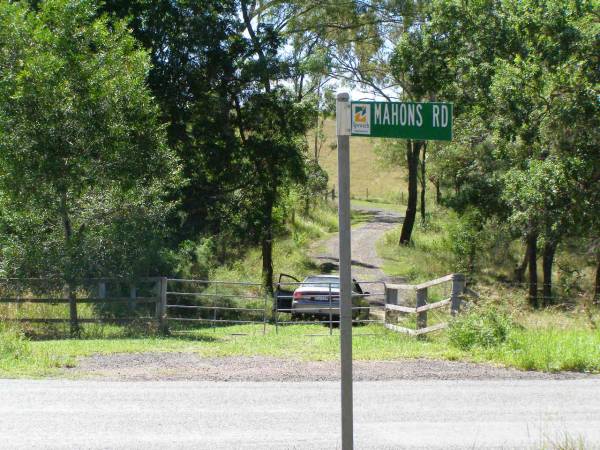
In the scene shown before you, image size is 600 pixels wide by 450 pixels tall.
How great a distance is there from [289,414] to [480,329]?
19.3ft

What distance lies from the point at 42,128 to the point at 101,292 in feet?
13.0

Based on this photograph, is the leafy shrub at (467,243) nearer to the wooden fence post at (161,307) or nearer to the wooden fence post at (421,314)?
the wooden fence post at (421,314)

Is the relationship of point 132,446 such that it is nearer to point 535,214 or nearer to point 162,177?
point 162,177

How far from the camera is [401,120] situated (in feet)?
15.6

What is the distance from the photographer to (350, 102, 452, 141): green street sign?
15.4 ft

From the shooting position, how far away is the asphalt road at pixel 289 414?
7.50 m

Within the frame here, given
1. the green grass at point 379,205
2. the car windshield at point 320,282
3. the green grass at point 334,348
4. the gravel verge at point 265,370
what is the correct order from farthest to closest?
the green grass at point 379,205 < the car windshield at point 320,282 < the green grass at point 334,348 < the gravel verge at point 265,370

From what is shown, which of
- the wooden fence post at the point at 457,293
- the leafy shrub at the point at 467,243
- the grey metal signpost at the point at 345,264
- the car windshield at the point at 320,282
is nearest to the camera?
the grey metal signpost at the point at 345,264

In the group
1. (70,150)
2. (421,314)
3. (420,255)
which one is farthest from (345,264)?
(420,255)

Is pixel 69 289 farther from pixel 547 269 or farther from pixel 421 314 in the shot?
pixel 547 269

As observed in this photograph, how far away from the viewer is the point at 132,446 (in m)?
7.24

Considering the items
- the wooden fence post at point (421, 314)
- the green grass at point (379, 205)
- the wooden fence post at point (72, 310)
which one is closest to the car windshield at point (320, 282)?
the wooden fence post at point (421, 314)

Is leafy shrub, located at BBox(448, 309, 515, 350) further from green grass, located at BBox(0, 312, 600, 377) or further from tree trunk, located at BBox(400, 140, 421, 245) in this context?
tree trunk, located at BBox(400, 140, 421, 245)

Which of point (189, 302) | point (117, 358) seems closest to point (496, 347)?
point (117, 358)
